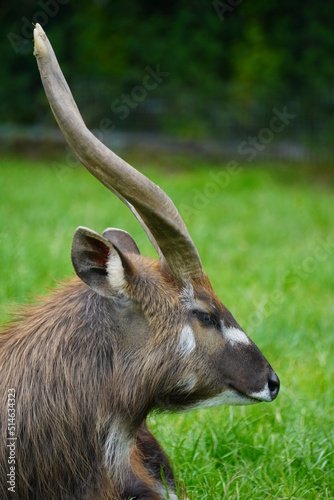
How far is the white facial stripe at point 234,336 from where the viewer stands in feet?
10.8

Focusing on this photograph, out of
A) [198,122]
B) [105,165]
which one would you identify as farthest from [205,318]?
[198,122]

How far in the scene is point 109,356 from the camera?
3119mm

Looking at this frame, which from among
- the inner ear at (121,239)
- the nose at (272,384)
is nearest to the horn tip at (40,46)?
the inner ear at (121,239)

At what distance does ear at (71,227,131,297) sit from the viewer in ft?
9.61

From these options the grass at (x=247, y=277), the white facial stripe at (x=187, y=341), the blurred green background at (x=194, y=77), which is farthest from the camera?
the blurred green background at (x=194, y=77)

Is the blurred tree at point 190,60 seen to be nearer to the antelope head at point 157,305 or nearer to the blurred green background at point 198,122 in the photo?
the blurred green background at point 198,122

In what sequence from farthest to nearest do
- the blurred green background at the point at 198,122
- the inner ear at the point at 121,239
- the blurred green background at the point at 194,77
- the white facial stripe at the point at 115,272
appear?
the blurred green background at the point at 194,77, the blurred green background at the point at 198,122, the inner ear at the point at 121,239, the white facial stripe at the point at 115,272

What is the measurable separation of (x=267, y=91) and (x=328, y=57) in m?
1.49

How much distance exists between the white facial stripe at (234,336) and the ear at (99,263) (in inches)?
19.4

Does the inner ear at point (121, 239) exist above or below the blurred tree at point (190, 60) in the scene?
below

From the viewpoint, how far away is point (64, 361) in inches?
122

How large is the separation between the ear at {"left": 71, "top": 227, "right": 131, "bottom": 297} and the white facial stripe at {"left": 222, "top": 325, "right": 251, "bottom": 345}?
1.61ft

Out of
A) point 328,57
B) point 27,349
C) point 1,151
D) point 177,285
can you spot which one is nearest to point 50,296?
point 27,349

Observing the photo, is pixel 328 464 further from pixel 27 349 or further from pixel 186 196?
pixel 186 196
